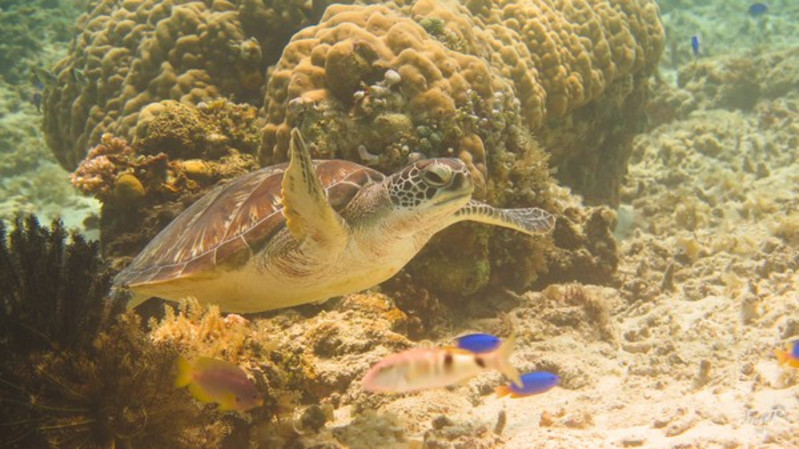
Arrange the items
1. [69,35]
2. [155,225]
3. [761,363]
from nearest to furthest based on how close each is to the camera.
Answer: [761,363]
[155,225]
[69,35]

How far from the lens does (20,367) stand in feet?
5.99

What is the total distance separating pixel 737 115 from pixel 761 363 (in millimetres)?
9904

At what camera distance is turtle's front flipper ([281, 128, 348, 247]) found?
94.3 inches

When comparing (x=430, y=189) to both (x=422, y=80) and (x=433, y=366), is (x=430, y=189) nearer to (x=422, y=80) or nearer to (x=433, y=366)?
(x=433, y=366)

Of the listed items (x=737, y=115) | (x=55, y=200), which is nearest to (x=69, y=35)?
(x=55, y=200)

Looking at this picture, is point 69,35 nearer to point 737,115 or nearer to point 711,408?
point 711,408

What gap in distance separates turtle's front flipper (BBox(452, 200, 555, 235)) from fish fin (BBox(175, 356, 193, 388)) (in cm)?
195

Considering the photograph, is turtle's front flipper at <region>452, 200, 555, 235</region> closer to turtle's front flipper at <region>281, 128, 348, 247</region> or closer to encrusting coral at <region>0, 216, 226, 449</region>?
turtle's front flipper at <region>281, 128, 348, 247</region>

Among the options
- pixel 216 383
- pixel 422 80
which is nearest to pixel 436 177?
pixel 216 383

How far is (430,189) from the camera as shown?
109 inches

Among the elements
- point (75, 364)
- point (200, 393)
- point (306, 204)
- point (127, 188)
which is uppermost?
point (306, 204)

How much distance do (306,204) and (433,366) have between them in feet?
3.62

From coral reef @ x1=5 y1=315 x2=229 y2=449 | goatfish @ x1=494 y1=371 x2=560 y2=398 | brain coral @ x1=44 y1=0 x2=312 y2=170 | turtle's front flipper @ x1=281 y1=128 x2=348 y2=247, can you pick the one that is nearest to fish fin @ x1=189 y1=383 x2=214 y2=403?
coral reef @ x1=5 y1=315 x2=229 y2=449

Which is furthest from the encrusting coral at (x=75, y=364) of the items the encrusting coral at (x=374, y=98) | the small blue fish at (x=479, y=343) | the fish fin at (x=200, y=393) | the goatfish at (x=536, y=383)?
the encrusting coral at (x=374, y=98)
